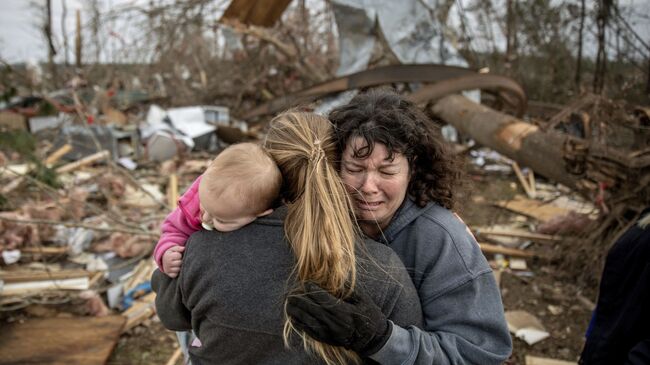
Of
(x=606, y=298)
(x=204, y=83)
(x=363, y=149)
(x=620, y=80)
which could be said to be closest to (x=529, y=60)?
(x=620, y=80)

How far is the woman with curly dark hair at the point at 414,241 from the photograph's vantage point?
1298 mm

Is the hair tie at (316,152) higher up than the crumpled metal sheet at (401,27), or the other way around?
the crumpled metal sheet at (401,27)

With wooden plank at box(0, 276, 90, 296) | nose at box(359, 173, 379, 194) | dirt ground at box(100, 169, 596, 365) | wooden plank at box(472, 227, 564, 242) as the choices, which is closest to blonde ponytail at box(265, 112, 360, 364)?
nose at box(359, 173, 379, 194)

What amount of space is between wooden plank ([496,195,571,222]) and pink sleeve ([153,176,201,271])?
5.10 meters

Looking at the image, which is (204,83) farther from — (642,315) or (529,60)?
(642,315)

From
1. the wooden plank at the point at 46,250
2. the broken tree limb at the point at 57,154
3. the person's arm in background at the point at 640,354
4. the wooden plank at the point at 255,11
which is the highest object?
the wooden plank at the point at 255,11

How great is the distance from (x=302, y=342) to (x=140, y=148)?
8.28 metres

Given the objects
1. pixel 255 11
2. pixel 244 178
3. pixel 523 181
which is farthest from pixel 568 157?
pixel 255 11

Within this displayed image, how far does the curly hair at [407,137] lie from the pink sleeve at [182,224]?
541 millimetres

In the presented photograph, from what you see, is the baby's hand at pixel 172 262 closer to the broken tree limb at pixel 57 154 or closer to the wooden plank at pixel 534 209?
the wooden plank at pixel 534 209

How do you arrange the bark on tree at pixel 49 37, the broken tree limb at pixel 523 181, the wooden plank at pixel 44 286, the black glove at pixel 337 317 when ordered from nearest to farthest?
the black glove at pixel 337 317
the wooden plank at pixel 44 286
the broken tree limb at pixel 523 181
the bark on tree at pixel 49 37

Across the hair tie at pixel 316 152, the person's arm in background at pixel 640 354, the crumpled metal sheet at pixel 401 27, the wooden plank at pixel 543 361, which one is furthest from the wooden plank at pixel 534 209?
the hair tie at pixel 316 152

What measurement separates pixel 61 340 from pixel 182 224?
Answer: 2768mm

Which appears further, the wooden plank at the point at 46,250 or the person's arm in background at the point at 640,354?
the wooden plank at the point at 46,250
